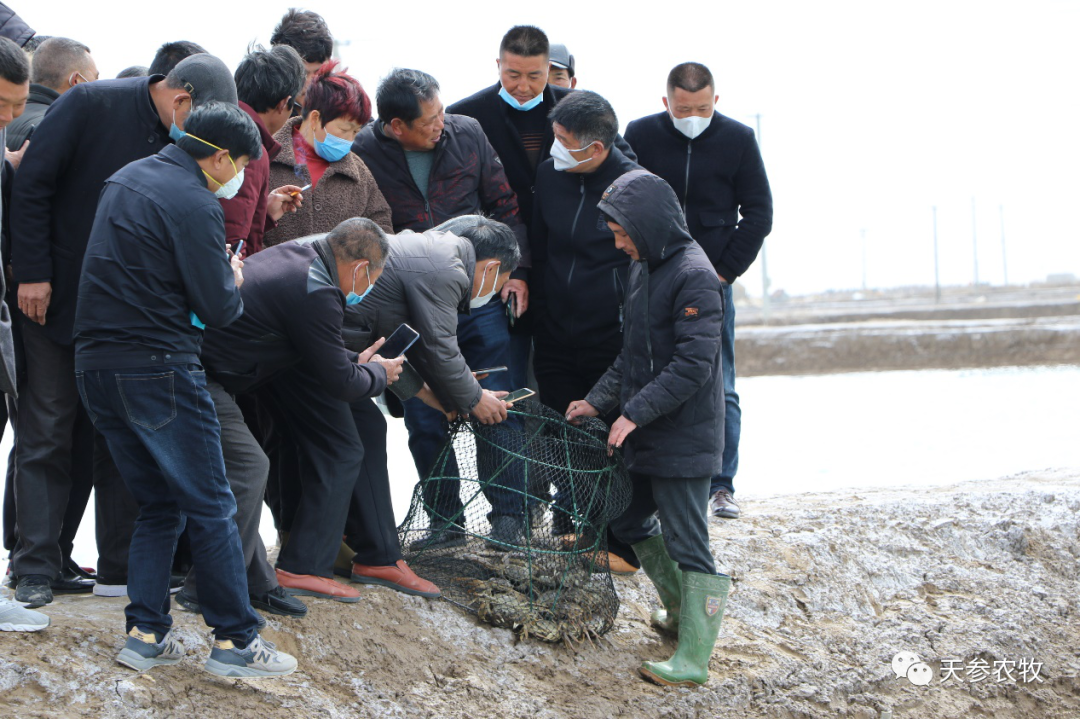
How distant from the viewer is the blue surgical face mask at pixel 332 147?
4508 millimetres

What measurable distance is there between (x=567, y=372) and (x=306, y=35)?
219cm

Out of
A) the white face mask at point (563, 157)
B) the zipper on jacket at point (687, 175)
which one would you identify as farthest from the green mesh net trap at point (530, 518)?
the zipper on jacket at point (687, 175)

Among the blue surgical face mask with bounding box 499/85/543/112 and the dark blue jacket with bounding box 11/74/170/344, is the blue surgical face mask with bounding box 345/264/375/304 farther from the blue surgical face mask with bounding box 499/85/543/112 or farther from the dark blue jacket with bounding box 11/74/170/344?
the blue surgical face mask with bounding box 499/85/543/112

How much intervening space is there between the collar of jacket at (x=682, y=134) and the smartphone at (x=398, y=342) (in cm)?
223

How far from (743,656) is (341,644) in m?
1.92

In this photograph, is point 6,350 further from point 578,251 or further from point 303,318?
point 578,251

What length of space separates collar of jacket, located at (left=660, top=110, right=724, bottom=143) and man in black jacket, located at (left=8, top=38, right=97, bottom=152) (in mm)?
2888

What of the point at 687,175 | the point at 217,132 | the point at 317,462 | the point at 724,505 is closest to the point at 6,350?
the point at 217,132

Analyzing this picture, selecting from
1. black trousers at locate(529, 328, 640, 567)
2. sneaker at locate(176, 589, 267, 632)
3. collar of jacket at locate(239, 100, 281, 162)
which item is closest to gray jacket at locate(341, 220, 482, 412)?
collar of jacket at locate(239, 100, 281, 162)

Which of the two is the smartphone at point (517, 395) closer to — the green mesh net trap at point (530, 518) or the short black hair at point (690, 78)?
the green mesh net trap at point (530, 518)

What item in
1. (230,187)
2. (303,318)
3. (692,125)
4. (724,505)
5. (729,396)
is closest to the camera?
(230,187)

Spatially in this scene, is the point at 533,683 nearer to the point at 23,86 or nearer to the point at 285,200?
the point at 285,200

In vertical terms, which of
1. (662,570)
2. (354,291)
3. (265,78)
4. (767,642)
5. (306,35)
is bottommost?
(767,642)

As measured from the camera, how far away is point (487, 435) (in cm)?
455
